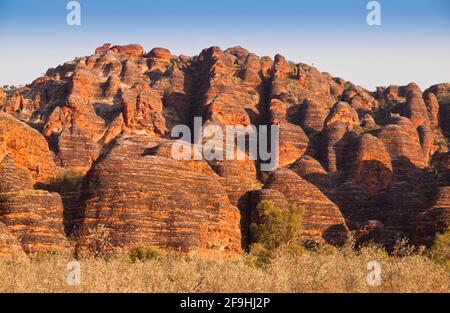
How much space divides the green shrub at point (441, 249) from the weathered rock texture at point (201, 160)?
375cm

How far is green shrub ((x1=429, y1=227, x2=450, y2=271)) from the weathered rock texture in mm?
3751

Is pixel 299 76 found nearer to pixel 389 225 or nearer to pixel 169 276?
pixel 389 225

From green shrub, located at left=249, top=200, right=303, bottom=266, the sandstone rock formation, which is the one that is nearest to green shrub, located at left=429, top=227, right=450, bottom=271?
the sandstone rock formation

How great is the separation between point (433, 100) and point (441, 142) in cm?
1182

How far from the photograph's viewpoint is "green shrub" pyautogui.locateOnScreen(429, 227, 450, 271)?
130ft

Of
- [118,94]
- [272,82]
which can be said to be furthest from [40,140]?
[272,82]

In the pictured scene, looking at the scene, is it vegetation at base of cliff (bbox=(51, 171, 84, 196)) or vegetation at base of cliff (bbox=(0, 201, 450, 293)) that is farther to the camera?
vegetation at base of cliff (bbox=(51, 171, 84, 196))

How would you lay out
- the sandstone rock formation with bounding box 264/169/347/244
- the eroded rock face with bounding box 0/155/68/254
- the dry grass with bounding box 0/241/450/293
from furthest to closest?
the sandstone rock formation with bounding box 264/169/347/244 < the eroded rock face with bounding box 0/155/68/254 < the dry grass with bounding box 0/241/450/293

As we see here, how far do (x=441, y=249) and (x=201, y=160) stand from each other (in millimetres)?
21319

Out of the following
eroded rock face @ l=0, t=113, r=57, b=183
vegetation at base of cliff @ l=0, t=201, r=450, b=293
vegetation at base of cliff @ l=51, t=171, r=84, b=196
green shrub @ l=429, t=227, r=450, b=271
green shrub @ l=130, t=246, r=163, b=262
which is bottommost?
green shrub @ l=429, t=227, r=450, b=271

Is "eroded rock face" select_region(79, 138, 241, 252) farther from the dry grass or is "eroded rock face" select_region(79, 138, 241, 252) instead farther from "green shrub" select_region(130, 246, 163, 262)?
the dry grass

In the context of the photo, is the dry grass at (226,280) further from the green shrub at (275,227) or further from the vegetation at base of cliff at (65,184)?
the vegetation at base of cliff at (65,184)
